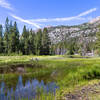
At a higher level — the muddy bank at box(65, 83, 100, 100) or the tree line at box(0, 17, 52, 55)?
the tree line at box(0, 17, 52, 55)

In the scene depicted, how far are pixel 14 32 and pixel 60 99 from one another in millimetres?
74517

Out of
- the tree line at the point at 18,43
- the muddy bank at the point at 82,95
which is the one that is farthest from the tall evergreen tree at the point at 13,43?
the muddy bank at the point at 82,95

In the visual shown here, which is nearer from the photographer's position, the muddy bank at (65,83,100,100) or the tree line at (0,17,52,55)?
the muddy bank at (65,83,100,100)

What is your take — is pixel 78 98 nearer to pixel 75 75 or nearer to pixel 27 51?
pixel 75 75

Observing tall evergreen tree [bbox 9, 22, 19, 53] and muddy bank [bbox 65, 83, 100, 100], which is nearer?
muddy bank [bbox 65, 83, 100, 100]

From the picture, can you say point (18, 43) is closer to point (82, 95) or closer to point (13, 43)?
point (13, 43)

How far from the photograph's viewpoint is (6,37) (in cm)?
7425

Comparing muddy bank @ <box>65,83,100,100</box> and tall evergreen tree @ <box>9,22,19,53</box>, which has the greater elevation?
tall evergreen tree @ <box>9,22,19,53</box>

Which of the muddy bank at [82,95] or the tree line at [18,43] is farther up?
the tree line at [18,43]

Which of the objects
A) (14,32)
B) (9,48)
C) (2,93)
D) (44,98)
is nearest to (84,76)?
(44,98)

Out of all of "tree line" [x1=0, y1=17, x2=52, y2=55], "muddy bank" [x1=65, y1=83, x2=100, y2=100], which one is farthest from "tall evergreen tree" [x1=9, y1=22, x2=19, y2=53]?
"muddy bank" [x1=65, y1=83, x2=100, y2=100]

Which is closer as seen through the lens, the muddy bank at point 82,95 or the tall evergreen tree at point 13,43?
the muddy bank at point 82,95

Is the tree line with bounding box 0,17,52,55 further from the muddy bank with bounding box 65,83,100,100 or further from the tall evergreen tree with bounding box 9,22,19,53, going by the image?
the muddy bank with bounding box 65,83,100,100

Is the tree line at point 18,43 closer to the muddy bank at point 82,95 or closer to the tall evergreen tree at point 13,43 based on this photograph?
the tall evergreen tree at point 13,43
